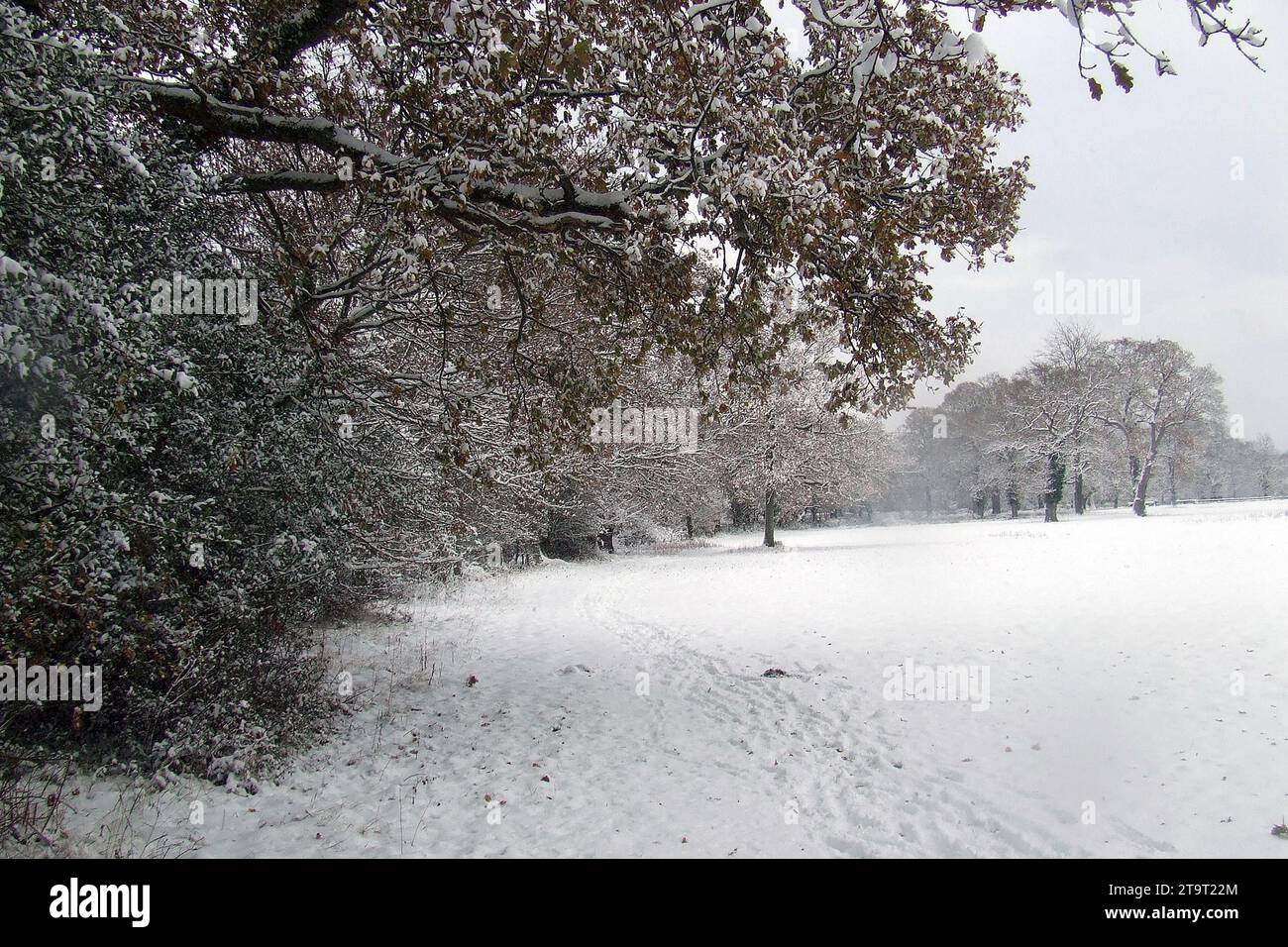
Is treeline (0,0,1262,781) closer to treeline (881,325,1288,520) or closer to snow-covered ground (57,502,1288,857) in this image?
snow-covered ground (57,502,1288,857)

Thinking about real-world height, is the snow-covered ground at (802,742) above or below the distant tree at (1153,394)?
below

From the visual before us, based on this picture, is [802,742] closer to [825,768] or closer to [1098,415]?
[825,768]

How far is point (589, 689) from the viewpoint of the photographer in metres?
8.47

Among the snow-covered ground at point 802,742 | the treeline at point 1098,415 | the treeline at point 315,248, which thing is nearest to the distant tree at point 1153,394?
the treeline at point 1098,415

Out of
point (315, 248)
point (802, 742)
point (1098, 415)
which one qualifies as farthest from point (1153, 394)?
point (315, 248)

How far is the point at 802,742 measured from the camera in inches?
251

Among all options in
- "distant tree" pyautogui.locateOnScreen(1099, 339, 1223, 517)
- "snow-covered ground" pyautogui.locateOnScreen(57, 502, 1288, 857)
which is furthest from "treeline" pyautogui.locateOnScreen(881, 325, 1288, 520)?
"snow-covered ground" pyautogui.locateOnScreen(57, 502, 1288, 857)

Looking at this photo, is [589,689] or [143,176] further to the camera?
[589,689]

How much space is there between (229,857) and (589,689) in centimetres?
482

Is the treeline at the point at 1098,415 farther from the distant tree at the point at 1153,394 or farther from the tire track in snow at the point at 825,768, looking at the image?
the tire track in snow at the point at 825,768

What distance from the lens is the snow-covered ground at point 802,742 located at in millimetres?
4441

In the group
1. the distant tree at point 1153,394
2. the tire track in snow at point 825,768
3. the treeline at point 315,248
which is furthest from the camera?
the distant tree at point 1153,394
